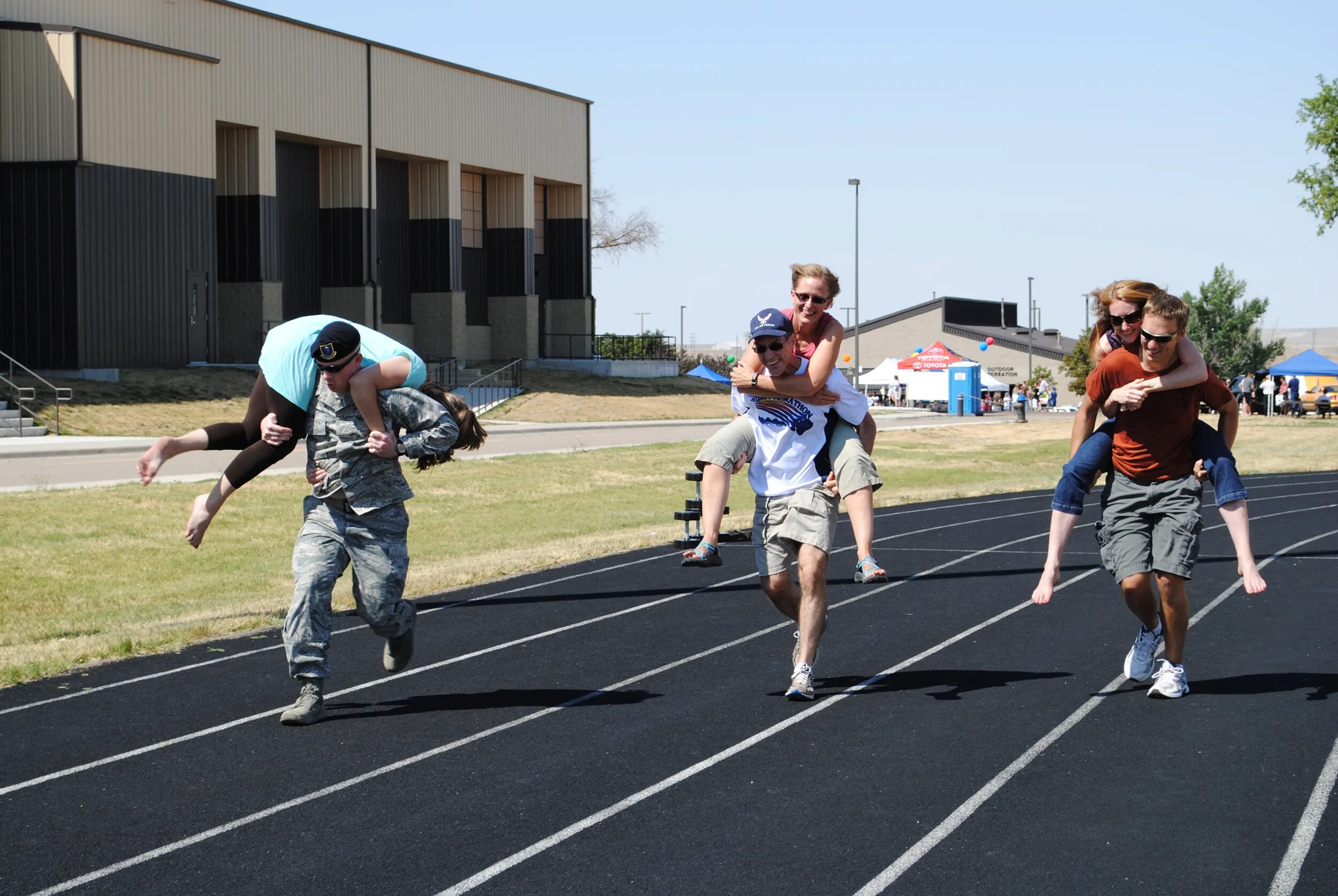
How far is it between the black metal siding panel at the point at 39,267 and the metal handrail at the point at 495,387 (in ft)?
41.5

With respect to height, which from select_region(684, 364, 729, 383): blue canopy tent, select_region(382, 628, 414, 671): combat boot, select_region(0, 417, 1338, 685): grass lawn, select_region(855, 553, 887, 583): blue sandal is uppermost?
select_region(684, 364, 729, 383): blue canopy tent

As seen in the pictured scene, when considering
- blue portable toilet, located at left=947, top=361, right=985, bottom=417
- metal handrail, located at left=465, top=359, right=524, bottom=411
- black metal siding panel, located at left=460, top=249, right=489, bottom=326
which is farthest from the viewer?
blue portable toilet, located at left=947, top=361, right=985, bottom=417

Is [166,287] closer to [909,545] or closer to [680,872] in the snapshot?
[909,545]

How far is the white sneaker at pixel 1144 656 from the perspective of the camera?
811cm

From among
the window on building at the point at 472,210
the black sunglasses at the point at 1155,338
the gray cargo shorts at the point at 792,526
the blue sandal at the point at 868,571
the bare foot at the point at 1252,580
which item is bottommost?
the blue sandal at the point at 868,571

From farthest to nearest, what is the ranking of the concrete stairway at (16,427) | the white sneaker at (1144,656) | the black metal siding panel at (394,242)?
the black metal siding panel at (394,242), the concrete stairway at (16,427), the white sneaker at (1144,656)

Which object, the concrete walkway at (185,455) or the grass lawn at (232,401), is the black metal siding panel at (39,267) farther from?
the concrete walkway at (185,455)

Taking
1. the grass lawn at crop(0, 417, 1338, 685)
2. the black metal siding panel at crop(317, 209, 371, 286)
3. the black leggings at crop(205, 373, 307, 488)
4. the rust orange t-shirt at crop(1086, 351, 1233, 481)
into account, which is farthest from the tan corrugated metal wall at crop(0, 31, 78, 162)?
the rust orange t-shirt at crop(1086, 351, 1233, 481)

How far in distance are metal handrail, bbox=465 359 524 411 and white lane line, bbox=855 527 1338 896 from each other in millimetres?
39766

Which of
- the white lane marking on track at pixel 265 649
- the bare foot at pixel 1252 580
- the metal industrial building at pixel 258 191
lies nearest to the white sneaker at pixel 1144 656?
the bare foot at pixel 1252 580

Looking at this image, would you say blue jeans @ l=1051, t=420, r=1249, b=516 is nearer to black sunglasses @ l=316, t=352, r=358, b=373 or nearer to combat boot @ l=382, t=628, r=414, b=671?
combat boot @ l=382, t=628, r=414, b=671

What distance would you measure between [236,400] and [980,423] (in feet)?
80.9

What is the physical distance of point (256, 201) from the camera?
4594cm

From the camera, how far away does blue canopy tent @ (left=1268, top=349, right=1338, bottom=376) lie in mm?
67125
